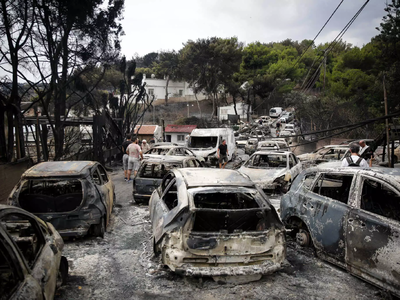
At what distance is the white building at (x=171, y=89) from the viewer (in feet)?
205

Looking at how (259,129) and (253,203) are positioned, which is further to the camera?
(259,129)

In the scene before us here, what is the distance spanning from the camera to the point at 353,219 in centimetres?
429

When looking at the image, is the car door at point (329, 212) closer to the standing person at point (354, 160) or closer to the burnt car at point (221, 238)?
the burnt car at point (221, 238)

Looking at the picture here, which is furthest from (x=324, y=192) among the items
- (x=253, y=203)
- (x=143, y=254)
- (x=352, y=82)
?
(x=352, y=82)

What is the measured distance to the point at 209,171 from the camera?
5.63 metres

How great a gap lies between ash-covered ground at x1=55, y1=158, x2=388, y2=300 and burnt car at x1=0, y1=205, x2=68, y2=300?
542mm

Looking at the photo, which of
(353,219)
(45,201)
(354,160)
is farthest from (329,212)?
(45,201)

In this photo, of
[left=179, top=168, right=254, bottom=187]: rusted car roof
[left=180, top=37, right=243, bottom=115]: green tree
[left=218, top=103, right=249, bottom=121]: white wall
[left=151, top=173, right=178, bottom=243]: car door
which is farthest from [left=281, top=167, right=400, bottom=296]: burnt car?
[left=218, top=103, right=249, bottom=121]: white wall

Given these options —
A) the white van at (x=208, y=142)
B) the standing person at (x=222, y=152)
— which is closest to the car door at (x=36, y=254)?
the standing person at (x=222, y=152)

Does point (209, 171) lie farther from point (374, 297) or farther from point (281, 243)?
point (374, 297)

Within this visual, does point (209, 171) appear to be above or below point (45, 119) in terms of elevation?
below

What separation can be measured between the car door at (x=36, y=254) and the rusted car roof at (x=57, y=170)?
1.82m

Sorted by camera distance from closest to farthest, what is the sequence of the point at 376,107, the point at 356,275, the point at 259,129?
→ 1. the point at 356,275
2. the point at 376,107
3. the point at 259,129

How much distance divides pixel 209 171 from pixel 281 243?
179cm
